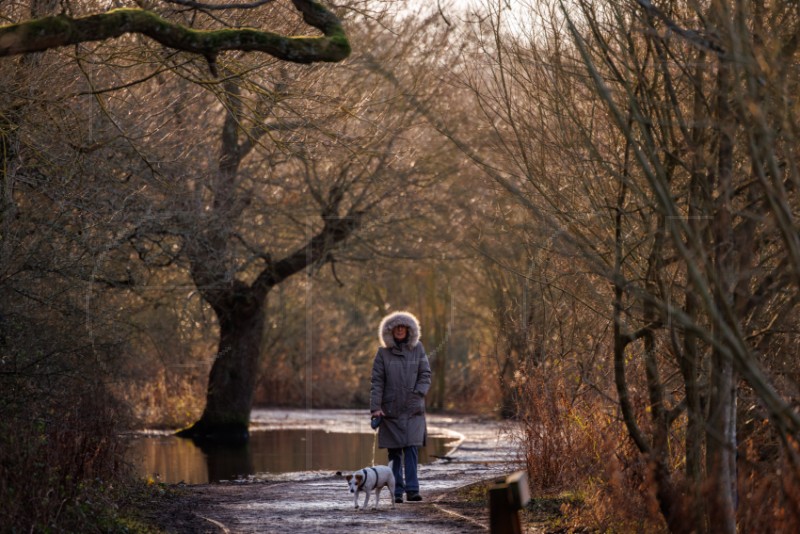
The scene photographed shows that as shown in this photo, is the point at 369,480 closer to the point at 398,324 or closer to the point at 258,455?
the point at 398,324

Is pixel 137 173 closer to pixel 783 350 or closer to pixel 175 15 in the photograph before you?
pixel 175 15


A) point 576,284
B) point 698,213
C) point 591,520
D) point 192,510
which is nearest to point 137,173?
point 192,510

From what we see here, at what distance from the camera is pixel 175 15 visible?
1263 cm

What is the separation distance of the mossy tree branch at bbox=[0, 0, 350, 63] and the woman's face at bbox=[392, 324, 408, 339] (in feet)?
12.1

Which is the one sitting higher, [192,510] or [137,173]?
[137,173]

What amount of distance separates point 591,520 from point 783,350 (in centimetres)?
229

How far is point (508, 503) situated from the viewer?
6668mm

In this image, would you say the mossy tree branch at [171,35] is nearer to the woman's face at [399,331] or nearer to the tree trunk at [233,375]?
the woman's face at [399,331]

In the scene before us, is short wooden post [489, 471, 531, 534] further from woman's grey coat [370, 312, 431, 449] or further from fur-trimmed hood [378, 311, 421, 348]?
fur-trimmed hood [378, 311, 421, 348]

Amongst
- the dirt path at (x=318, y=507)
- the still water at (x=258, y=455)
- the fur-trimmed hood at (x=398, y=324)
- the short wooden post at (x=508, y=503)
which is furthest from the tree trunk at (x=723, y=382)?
the still water at (x=258, y=455)

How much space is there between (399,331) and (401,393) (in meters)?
0.64

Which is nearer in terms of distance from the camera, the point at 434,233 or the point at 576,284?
the point at 576,284

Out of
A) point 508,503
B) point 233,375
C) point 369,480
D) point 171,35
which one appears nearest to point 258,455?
point 233,375

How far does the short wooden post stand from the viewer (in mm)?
6605
